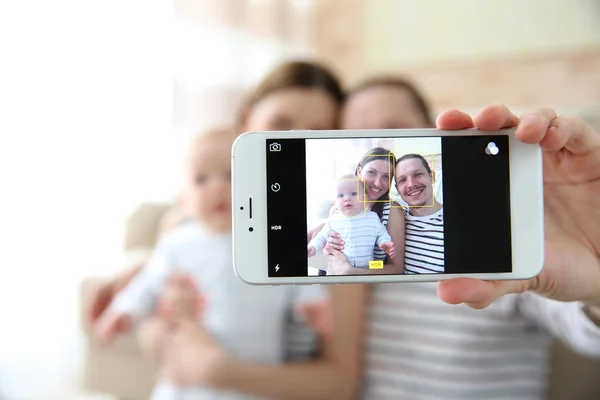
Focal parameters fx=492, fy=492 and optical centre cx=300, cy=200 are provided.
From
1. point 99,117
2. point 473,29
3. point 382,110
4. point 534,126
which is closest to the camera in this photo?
point 534,126

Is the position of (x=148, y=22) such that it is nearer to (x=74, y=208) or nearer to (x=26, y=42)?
(x=26, y=42)

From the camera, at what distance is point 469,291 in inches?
19.6

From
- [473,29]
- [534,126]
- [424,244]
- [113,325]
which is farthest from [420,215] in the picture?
[473,29]

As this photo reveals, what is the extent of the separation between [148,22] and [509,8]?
3.31ft

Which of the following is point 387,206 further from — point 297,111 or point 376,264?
point 297,111

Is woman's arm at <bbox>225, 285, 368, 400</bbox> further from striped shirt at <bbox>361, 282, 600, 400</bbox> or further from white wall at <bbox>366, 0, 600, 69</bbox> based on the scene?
white wall at <bbox>366, 0, 600, 69</bbox>

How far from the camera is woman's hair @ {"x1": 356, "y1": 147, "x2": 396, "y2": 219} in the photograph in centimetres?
54

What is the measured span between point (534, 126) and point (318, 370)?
0.60m

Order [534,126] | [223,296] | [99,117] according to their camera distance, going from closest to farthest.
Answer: [534,126], [223,296], [99,117]

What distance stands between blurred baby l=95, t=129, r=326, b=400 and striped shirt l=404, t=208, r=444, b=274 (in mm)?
431

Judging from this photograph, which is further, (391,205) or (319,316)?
(319,316)

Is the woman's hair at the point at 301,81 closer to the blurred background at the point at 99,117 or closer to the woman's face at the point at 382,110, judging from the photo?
the woman's face at the point at 382,110

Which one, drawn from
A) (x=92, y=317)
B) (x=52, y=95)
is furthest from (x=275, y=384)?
(x=52, y=95)

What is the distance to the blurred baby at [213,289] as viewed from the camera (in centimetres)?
94
